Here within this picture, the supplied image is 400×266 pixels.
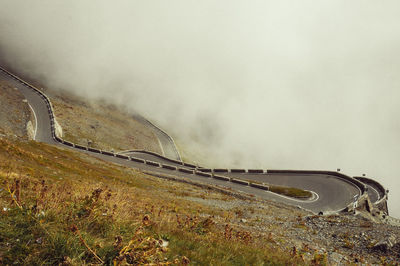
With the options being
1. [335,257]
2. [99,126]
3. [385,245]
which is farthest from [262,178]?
[99,126]

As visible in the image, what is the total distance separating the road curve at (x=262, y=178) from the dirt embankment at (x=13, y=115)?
522cm

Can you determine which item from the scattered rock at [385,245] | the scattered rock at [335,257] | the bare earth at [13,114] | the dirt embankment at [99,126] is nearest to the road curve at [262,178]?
the bare earth at [13,114]

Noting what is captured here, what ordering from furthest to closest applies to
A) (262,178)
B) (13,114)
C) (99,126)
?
1. (99,126)
2. (13,114)
3. (262,178)

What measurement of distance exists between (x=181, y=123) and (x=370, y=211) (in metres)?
110

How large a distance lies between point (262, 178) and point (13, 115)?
6863 centimetres

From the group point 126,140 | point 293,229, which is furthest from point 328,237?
point 126,140

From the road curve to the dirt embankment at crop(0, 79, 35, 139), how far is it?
17.1 ft

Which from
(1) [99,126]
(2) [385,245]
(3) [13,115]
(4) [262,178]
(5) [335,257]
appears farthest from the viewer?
(1) [99,126]

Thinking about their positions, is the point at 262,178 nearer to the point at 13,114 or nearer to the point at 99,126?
the point at 99,126

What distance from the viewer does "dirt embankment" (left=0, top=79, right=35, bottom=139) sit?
56.9 meters

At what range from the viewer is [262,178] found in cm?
6712

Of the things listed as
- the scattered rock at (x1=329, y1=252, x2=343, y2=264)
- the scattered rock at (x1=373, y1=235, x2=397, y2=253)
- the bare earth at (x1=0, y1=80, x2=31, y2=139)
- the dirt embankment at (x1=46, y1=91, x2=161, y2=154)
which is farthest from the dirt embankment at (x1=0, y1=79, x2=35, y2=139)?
the scattered rock at (x1=373, y1=235, x2=397, y2=253)

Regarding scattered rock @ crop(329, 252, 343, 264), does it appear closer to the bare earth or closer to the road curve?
the road curve

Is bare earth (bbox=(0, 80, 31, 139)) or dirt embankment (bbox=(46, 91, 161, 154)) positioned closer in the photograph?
bare earth (bbox=(0, 80, 31, 139))
